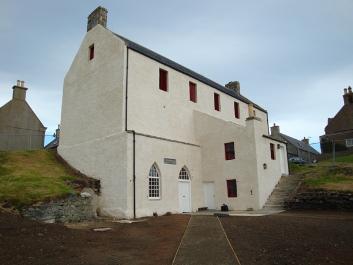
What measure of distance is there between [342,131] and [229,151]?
2686 centimetres

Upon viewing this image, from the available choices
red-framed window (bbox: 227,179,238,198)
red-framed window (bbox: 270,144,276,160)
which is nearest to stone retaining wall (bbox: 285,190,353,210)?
red-framed window (bbox: 227,179,238,198)

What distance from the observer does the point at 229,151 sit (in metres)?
24.2

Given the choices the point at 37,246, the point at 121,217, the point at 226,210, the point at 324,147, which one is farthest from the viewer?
the point at 324,147

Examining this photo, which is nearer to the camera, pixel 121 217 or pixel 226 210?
pixel 121 217

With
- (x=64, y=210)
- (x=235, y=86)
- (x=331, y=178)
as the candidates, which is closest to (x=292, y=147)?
(x=235, y=86)

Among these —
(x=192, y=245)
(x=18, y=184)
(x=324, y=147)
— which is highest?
(x=324, y=147)

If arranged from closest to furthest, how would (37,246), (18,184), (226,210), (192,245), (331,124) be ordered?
1. (37,246)
2. (192,245)
3. (18,184)
4. (226,210)
5. (331,124)

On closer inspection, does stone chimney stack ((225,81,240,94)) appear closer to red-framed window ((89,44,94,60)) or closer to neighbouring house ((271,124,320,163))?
neighbouring house ((271,124,320,163))

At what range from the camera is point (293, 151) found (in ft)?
157

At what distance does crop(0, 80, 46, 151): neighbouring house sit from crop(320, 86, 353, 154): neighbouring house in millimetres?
35675

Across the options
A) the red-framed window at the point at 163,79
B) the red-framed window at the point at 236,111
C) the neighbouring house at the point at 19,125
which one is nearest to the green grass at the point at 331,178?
the red-framed window at the point at 236,111

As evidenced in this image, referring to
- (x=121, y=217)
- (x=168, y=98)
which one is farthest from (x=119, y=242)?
(x=168, y=98)

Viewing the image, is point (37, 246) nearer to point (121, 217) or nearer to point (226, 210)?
point (121, 217)

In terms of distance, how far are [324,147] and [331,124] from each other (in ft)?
16.2
